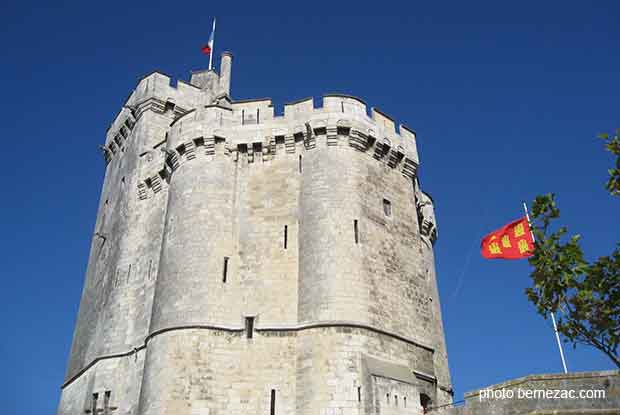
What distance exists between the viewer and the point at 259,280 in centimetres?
1912

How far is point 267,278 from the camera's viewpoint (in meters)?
19.1

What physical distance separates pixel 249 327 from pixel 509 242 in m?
8.62

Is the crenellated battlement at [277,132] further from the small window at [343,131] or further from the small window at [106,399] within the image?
the small window at [106,399]

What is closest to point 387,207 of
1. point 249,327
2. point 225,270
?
point 225,270

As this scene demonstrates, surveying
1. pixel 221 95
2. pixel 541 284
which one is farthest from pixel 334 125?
pixel 541 284

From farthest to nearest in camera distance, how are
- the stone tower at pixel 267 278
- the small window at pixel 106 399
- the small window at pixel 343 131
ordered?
1. the small window at pixel 343 131
2. the small window at pixel 106 399
3. the stone tower at pixel 267 278

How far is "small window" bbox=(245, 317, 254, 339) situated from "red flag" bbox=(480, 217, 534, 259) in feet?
25.6

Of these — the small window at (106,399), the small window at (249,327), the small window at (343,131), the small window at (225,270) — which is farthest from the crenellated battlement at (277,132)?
the small window at (106,399)

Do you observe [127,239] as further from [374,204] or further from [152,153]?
[374,204]

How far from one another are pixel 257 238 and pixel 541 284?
1058 centimetres

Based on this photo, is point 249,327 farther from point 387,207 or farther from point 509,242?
point 509,242

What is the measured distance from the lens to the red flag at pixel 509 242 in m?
19.9

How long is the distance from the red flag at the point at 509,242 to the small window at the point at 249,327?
25.6 feet

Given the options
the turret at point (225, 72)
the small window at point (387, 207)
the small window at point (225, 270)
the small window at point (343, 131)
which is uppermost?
the turret at point (225, 72)
